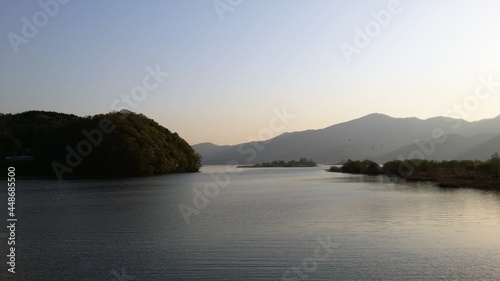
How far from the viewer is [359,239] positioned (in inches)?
706

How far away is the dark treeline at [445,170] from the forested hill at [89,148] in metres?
50.0

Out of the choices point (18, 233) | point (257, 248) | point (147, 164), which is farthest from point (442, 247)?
point (147, 164)

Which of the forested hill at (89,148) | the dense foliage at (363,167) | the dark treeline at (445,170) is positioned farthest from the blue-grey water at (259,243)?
the dense foliage at (363,167)

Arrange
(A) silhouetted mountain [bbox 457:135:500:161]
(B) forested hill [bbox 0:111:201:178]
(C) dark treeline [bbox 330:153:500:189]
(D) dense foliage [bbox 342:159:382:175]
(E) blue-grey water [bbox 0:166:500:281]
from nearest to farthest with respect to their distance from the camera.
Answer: (E) blue-grey water [bbox 0:166:500:281] < (C) dark treeline [bbox 330:153:500:189] < (B) forested hill [bbox 0:111:201:178] < (D) dense foliage [bbox 342:159:382:175] < (A) silhouetted mountain [bbox 457:135:500:161]

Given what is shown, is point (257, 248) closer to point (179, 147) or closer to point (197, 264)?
point (197, 264)

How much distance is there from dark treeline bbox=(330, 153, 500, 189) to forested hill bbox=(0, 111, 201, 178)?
1970 inches

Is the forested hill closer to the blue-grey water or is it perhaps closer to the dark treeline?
the dark treeline

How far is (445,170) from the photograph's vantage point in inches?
2749

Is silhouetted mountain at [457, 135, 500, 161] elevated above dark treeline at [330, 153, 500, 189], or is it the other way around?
silhouetted mountain at [457, 135, 500, 161]

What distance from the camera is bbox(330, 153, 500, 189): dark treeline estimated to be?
49.7 m

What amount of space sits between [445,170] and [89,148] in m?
70.6

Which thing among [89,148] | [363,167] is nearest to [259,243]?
[89,148]

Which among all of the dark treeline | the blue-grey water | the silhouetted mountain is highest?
the silhouetted mountain

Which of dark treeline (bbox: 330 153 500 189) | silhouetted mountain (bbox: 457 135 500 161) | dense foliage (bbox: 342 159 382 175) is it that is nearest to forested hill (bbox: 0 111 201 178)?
dense foliage (bbox: 342 159 382 175)
